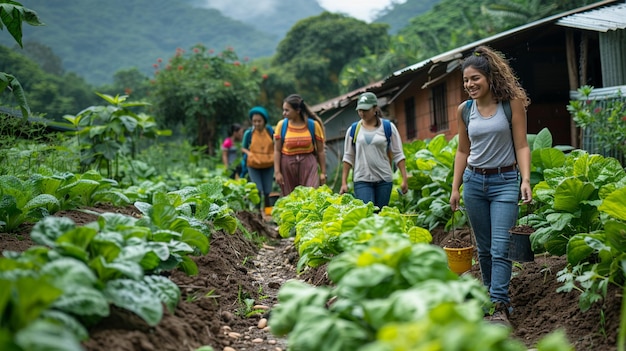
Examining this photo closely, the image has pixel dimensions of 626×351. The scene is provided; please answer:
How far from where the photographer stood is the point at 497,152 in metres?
3.74

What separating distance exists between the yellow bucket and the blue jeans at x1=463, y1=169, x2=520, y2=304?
0.77 meters

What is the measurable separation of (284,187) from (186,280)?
4.38 meters

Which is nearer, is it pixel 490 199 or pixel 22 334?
pixel 22 334

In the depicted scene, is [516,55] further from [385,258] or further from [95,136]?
[385,258]

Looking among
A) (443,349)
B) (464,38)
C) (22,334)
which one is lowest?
(443,349)

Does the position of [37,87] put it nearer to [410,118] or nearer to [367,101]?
[410,118]

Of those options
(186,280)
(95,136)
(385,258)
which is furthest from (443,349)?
(95,136)

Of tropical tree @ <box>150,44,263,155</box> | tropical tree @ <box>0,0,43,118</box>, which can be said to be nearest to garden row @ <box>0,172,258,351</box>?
tropical tree @ <box>0,0,43,118</box>

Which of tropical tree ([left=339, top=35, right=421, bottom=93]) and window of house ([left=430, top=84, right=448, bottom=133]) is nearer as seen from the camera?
window of house ([left=430, top=84, right=448, bottom=133])

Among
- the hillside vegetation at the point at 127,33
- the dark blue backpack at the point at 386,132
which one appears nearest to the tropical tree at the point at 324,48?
the dark blue backpack at the point at 386,132

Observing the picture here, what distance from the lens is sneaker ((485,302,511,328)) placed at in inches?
135

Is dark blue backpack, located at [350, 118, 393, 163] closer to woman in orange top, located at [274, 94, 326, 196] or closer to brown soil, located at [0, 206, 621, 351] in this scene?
woman in orange top, located at [274, 94, 326, 196]

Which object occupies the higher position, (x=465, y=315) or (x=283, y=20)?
(x=283, y=20)

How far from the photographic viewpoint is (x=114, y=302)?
2.28 meters
